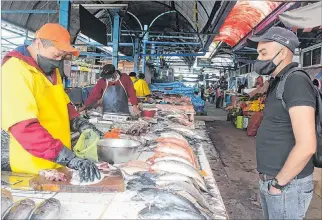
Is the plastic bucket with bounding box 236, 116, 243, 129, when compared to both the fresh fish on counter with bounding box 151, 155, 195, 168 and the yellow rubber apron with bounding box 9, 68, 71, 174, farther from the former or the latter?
the yellow rubber apron with bounding box 9, 68, 71, 174

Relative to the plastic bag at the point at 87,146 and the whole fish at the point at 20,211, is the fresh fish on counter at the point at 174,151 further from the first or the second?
the whole fish at the point at 20,211

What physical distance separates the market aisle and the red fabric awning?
3.32 metres

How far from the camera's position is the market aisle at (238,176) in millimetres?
5387

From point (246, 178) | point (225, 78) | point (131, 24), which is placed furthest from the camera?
point (225, 78)

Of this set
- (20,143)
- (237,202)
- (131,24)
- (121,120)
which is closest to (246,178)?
(237,202)

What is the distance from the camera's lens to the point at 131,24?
16.0 metres

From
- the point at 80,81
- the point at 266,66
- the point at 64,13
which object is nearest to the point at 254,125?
the point at 80,81

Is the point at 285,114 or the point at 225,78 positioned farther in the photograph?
the point at 225,78

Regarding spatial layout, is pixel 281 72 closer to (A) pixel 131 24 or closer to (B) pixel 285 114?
(B) pixel 285 114

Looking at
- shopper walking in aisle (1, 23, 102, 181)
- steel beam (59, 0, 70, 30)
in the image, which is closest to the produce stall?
shopper walking in aisle (1, 23, 102, 181)

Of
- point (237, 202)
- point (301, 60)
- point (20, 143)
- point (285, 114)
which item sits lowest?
point (237, 202)

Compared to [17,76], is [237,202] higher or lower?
lower

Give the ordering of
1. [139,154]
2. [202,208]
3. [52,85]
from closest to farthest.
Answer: [202,208], [52,85], [139,154]

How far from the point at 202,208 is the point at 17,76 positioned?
157 centimetres
